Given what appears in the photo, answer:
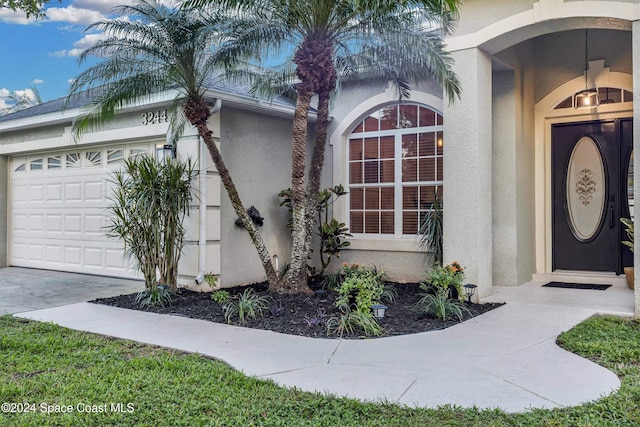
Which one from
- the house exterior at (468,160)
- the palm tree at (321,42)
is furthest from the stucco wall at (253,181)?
the palm tree at (321,42)

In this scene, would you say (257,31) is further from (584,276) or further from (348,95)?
(584,276)

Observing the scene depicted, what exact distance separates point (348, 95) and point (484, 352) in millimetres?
6726

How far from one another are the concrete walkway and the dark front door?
221 centimetres

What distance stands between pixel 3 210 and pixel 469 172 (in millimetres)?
11103

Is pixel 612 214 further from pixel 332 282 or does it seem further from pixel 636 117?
pixel 332 282

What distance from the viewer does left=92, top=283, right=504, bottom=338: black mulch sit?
6529mm

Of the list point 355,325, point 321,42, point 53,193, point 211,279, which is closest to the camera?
point 355,325

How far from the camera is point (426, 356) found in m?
5.29

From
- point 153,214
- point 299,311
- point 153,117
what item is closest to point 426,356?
point 299,311

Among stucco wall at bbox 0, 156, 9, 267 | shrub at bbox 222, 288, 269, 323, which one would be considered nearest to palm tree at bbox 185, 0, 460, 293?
shrub at bbox 222, 288, 269, 323

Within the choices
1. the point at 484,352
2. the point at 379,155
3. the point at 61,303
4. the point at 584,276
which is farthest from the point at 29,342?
the point at 584,276

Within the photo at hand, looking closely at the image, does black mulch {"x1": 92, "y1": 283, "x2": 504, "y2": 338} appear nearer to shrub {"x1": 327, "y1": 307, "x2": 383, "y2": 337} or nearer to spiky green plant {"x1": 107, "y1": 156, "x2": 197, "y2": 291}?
shrub {"x1": 327, "y1": 307, "x2": 383, "y2": 337}

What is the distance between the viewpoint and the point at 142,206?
812cm

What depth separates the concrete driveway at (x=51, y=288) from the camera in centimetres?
827
